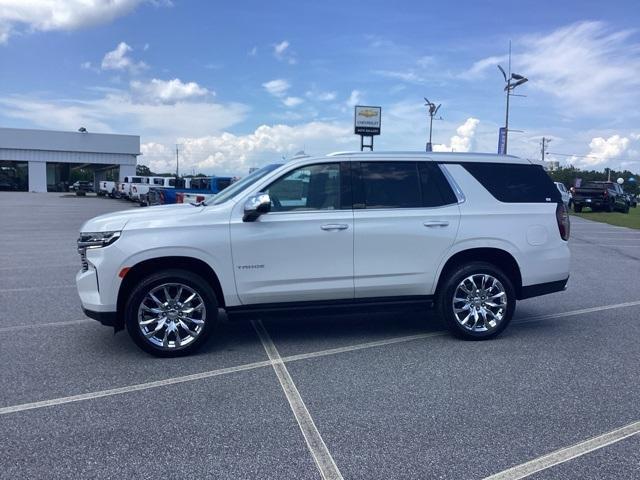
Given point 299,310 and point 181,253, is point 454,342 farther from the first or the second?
point 181,253

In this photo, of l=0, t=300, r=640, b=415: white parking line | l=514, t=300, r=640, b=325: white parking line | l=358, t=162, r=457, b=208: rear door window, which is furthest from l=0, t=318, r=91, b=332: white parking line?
l=514, t=300, r=640, b=325: white parking line

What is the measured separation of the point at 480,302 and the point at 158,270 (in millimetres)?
3291

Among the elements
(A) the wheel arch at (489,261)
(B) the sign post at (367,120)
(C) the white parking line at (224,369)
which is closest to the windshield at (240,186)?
(C) the white parking line at (224,369)

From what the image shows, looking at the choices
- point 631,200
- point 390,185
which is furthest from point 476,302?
point 631,200

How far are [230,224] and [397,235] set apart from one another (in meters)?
1.67

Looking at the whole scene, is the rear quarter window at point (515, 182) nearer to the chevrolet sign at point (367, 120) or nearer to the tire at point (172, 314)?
the tire at point (172, 314)

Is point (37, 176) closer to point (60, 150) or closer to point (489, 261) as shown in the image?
point (60, 150)

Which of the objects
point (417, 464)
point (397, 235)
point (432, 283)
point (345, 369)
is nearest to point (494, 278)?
point (432, 283)

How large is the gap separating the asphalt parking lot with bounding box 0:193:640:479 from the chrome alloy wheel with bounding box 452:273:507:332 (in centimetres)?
24

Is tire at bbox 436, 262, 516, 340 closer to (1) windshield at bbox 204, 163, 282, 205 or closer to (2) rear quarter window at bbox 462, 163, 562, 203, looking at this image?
(2) rear quarter window at bbox 462, 163, 562, 203

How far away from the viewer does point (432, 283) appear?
5.84m

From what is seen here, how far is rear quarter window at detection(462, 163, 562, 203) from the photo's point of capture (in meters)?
6.06

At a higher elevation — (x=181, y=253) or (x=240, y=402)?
(x=181, y=253)

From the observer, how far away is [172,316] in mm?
5246
